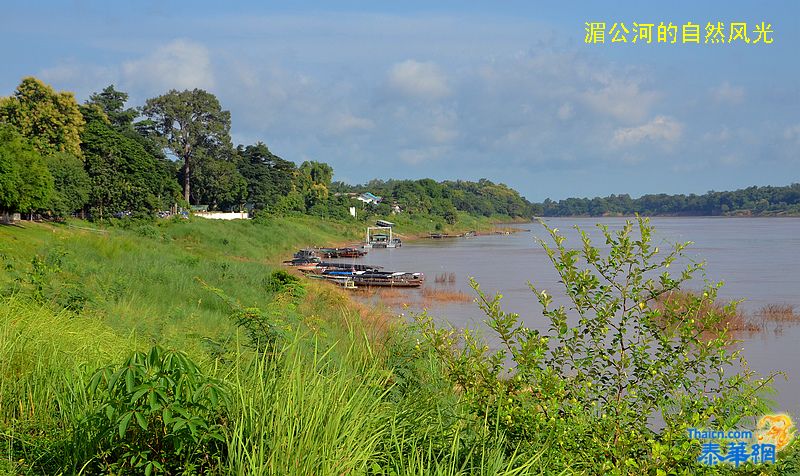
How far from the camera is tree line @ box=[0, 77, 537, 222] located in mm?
38969

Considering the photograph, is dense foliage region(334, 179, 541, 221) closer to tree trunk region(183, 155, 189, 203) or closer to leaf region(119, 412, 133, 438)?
tree trunk region(183, 155, 189, 203)

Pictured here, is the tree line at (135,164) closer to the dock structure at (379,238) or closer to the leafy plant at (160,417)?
the dock structure at (379,238)

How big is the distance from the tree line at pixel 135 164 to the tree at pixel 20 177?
50 mm

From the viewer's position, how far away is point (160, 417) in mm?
3992

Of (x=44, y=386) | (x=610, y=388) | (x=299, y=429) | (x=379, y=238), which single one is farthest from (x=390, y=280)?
(x=379, y=238)

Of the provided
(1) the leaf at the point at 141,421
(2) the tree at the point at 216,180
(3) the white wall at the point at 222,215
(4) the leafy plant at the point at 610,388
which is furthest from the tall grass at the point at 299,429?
(2) the tree at the point at 216,180

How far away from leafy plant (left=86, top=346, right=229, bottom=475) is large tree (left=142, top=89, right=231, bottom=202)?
226 ft

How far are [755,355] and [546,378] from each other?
1794cm

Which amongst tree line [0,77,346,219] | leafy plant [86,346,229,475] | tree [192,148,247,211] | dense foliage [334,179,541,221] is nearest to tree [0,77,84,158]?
tree line [0,77,346,219]

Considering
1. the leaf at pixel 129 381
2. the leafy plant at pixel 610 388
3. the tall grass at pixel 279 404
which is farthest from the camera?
the leafy plant at pixel 610 388

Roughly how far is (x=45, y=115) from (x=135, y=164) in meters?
7.10

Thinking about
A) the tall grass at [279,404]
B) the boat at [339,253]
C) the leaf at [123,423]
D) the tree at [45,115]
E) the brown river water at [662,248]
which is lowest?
the brown river water at [662,248]

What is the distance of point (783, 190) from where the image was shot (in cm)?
18762

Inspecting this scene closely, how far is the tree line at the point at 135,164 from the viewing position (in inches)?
1534
